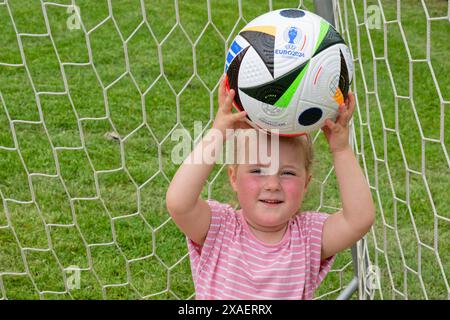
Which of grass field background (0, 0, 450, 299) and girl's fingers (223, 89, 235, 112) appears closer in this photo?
girl's fingers (223, 89, 235, 112)

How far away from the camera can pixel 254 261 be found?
183 centimetres

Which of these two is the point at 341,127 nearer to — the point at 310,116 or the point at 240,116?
the point at 310,116

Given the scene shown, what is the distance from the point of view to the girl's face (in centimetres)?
177

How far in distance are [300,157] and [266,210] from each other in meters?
0.16

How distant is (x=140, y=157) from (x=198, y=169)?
186cm

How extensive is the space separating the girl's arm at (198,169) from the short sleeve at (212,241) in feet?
0.23

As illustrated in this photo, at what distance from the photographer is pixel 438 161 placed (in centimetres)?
361

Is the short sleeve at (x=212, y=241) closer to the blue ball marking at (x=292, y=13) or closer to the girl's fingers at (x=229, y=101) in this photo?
the girl's fingers at (x=229, y=101)

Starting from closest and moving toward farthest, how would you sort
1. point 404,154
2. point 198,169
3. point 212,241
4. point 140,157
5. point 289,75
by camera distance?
point 289,75 → point 198,169 → point 212,241 → point 404,154 → point 140,157

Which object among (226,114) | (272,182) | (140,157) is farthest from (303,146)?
(140,157)

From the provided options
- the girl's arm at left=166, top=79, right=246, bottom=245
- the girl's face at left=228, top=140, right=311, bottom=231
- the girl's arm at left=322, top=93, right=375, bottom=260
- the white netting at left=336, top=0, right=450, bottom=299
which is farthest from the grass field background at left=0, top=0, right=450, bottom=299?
the girl's arm at left=166, top=79, right=246, bottom=245

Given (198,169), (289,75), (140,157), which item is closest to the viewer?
(289,75)

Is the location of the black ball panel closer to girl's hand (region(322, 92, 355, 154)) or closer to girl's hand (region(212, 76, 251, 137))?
girl's hand (region(322, 92, 355, 154))
